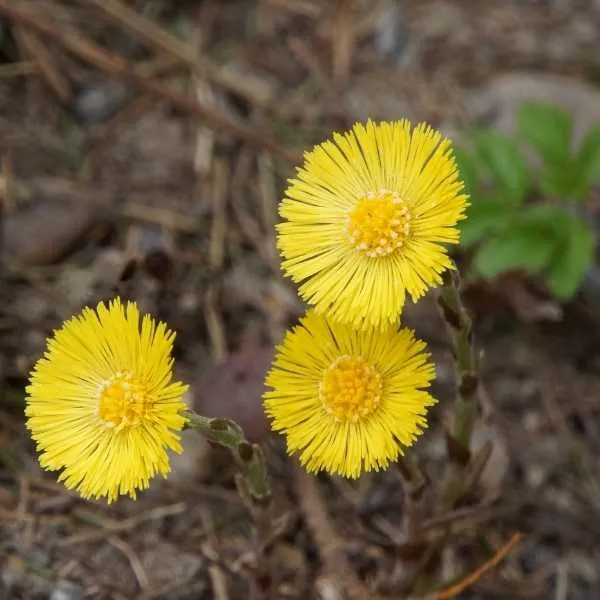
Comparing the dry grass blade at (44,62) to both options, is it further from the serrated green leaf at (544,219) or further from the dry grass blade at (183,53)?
the serrated green leaf at (544,219)

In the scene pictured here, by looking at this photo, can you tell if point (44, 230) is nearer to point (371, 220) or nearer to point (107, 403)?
point (107, 403)

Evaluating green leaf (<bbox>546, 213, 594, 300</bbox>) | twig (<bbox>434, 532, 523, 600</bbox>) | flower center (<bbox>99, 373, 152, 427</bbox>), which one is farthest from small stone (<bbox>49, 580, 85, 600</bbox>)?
green leaf (<bbox>546, 213, 594, 300</bbox>)

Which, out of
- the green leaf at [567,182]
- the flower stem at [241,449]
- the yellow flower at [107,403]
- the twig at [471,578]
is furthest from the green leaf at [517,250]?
the yellow flower at [107,403]

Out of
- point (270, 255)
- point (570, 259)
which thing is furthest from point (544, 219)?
point (270, 255)

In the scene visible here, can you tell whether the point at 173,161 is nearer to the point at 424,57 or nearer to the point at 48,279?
the point at 48,279

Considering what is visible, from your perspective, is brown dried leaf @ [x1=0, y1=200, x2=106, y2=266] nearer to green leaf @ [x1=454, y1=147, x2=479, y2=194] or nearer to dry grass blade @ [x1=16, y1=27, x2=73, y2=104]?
dry grass blade @ [x1=16, y1=27, x2=73, y2=104]

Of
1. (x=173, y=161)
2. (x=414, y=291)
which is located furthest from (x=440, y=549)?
(x=173, y=161)
